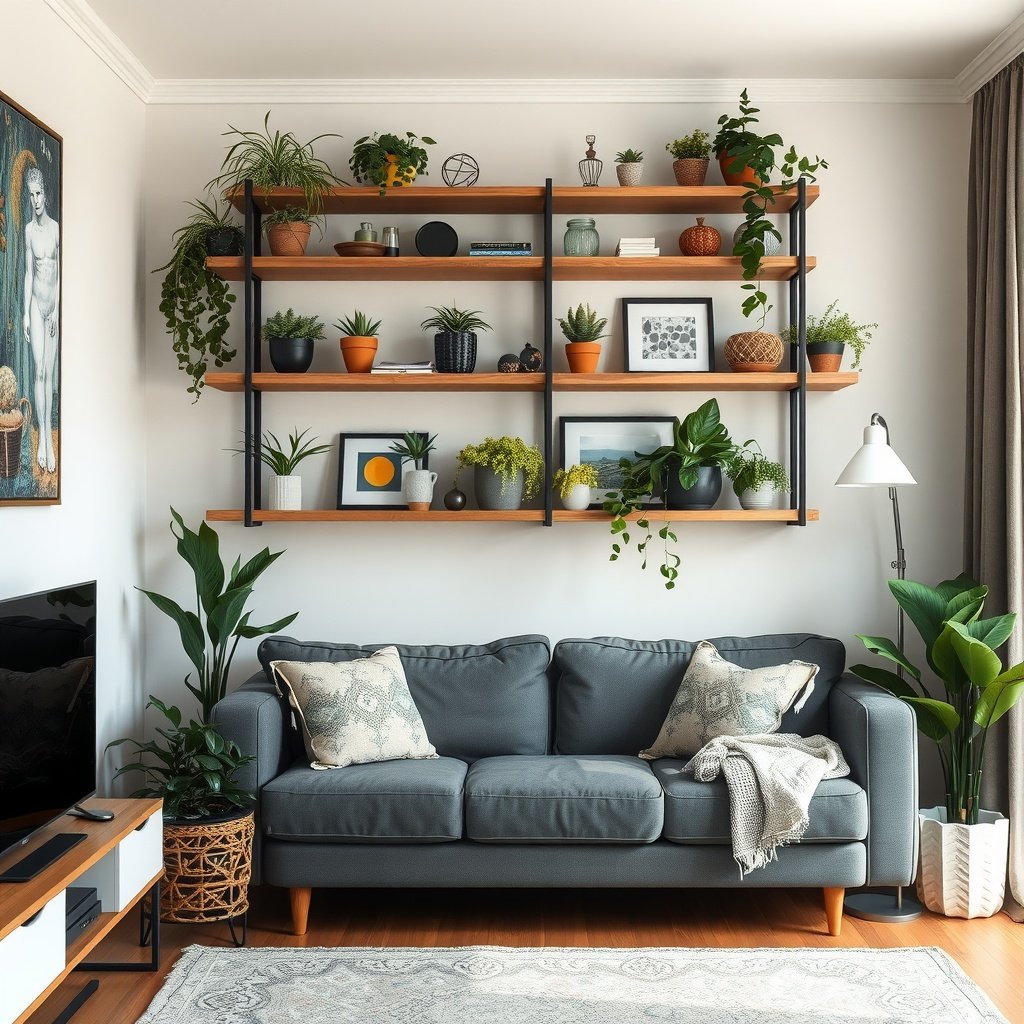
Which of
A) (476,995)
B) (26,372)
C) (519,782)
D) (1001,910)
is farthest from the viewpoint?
(1001,910)

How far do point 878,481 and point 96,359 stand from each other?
2.65m

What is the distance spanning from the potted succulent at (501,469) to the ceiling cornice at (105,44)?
1.81m

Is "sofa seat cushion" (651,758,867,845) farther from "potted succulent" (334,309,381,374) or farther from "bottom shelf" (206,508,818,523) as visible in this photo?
"potted succulent" (334,309,381,374)

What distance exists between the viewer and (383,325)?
3.97 meters

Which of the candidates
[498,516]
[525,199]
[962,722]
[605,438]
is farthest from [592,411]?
[962,722]

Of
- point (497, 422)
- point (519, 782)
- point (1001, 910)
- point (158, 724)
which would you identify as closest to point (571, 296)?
point (497, 422)

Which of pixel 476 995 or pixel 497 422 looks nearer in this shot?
pixel 476 995

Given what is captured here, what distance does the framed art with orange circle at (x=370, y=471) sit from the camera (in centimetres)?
391

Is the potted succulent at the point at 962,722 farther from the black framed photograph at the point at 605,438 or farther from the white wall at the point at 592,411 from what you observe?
the black framed photograph at the point at 605,438

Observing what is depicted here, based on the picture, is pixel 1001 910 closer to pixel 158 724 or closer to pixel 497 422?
pixel 497 422

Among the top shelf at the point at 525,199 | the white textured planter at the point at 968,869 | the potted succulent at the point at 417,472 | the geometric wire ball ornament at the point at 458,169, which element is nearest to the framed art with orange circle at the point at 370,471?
the potted succulent at the point at 417,472

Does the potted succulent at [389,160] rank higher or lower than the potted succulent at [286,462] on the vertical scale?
higher

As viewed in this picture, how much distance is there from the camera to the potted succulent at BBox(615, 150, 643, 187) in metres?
3.77

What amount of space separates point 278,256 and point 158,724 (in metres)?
1.84
